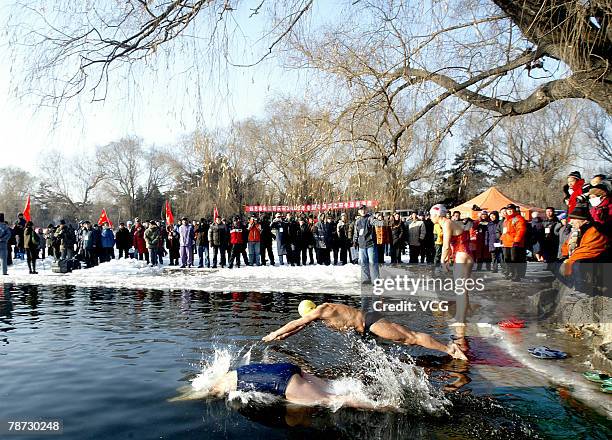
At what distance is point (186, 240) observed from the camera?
758 inches

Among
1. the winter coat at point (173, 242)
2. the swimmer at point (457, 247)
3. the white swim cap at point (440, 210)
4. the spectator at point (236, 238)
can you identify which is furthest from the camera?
the winter coat at point (173, 242)

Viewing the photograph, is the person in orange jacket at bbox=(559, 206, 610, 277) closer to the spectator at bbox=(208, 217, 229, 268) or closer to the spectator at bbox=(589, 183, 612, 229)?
the spectator at bbox=(589, 183, 612, 229)

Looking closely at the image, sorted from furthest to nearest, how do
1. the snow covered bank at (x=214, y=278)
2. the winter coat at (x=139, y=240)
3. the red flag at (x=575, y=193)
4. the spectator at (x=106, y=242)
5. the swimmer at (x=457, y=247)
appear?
the spectator at (x=106, y=242) → the winter coat at (x=139, y=240) → the snow covered bank at (x=214, y=278) → the swimmer at (x=457, y=247) → the red flag at (x=575, y=193)

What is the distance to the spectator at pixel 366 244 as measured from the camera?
41.6 ft

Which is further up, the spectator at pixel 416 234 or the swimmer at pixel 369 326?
the spectator at pixel 416 234

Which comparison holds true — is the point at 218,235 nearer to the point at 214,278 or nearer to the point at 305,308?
the point at 214,278

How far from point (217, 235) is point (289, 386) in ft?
47.9

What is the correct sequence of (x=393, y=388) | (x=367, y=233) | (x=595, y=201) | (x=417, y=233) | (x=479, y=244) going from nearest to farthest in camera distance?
(x=393, y=388) < (x=595, y=201) < (x=367, y=233) < (x=479, y=244) < (x=417, y=233)

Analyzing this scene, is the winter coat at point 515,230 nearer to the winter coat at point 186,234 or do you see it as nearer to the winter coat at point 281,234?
the winter coat at point 281,234

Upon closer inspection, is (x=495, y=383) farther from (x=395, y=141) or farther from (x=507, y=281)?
(x=507, y=281)

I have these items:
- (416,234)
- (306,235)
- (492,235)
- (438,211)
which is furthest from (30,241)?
(492,235)

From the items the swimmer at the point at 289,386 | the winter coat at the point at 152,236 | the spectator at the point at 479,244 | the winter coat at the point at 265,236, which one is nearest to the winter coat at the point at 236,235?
the winter coat at the point at 265,236

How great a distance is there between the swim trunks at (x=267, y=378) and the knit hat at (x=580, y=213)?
14.8 ft

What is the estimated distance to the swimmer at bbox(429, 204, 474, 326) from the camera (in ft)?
26.9
